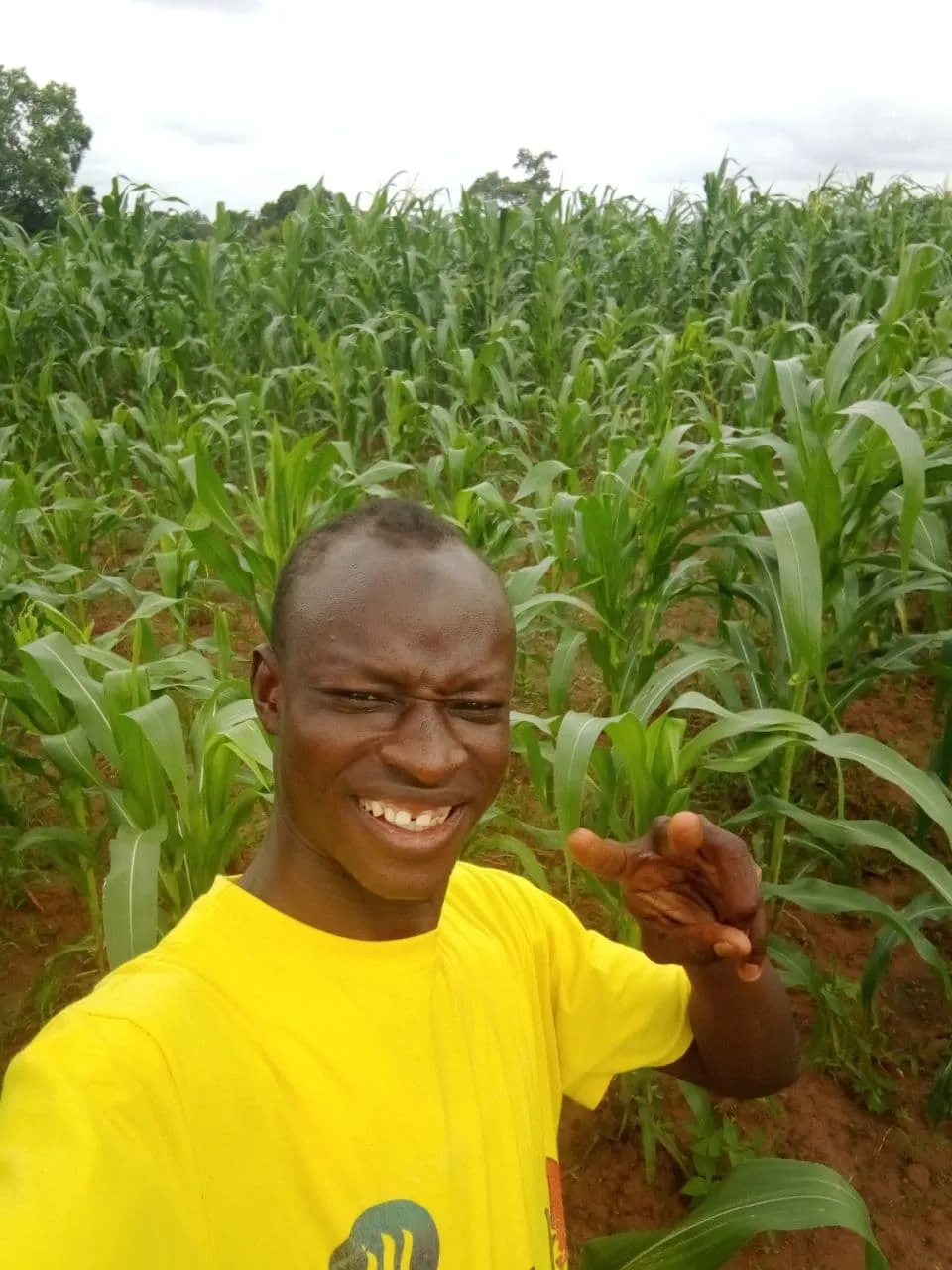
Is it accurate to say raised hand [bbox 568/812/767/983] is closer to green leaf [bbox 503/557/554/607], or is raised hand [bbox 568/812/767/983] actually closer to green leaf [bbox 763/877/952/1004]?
green leaf [bbox 763/877/952/1004]

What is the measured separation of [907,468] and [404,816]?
54.6 inches

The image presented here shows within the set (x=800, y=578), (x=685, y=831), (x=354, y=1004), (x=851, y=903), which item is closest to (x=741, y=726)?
(x=800, y=578)

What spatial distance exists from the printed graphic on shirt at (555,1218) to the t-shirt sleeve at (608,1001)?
116mm

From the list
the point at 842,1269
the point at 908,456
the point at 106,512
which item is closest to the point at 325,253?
the point at 106,512

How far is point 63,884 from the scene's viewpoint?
8.34 feet

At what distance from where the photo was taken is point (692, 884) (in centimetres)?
98

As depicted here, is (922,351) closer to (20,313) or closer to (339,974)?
(339,974)

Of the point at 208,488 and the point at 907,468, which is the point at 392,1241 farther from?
the point at 208,488

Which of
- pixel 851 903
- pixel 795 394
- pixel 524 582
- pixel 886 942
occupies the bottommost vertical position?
pixel 886 942

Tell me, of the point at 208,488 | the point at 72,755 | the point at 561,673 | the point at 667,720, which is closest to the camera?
the point at 667,720

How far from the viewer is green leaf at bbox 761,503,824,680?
5.46 ft

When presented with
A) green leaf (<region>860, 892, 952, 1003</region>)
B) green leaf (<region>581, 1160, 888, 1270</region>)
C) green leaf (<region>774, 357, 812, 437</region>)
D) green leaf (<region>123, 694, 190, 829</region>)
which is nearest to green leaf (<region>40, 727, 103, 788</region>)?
green leaf (<region>123, 694, 190, 829</region>)

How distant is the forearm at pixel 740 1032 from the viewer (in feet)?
3.38

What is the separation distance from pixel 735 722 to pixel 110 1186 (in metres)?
1.07
